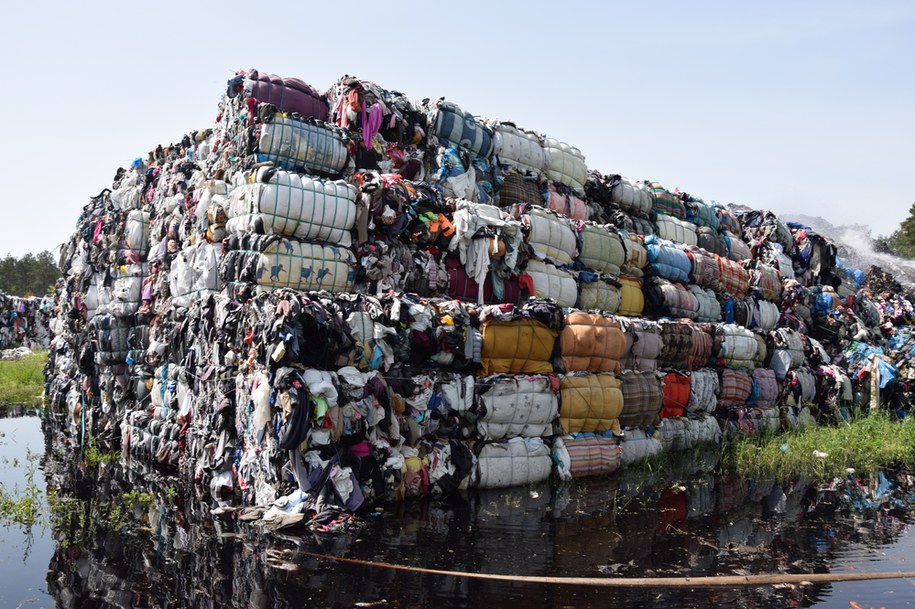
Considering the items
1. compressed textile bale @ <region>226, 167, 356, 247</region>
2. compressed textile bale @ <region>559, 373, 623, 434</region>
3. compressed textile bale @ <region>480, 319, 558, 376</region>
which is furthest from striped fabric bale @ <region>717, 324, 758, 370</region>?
compressed textile bale @ <region>226, 167, 356, 247</region>

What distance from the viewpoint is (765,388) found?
37.7 ft

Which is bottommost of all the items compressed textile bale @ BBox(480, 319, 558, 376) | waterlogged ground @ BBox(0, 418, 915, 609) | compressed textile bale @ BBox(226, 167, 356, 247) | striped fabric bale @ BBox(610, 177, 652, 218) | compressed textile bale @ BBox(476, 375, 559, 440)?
waterlogged ground @ BBox(0, 418, 915, 609)

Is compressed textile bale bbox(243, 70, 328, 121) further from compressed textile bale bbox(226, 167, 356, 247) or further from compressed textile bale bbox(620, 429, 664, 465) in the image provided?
compressed textile bale bbox(620, 429, 664, 465)

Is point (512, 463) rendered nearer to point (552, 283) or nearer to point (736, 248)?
point (552, 283)

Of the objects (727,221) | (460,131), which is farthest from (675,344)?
(727,221)

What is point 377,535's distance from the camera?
579 cm

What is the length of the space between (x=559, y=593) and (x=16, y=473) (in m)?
7.11

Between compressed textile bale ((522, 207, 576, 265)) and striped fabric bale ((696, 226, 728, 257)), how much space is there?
4.02 m

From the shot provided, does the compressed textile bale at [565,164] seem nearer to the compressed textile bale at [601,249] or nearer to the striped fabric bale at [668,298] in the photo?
the compressed textile bale at [601,249]

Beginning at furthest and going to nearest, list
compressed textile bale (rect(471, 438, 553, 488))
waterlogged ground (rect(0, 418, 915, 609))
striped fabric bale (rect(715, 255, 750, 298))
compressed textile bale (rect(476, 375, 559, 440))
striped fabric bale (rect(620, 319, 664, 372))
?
striped fabric bale (rect(715, 255, 750, 298))
striped fabric bale (rect(620, 319, 664, 372))
compressed textile bale (rect(476, 375, 559, 440))
compressed textile bale (rect(471, 438, 553, 488))
waterlogged ground (rect(0, 418, 915, 609))

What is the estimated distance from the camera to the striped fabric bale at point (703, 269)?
1108cm

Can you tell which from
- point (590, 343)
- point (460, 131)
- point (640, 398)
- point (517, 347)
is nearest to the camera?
point (517, 347)

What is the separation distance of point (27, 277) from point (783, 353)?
44.1 metres

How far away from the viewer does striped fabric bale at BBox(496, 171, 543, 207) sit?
32.6 ft
